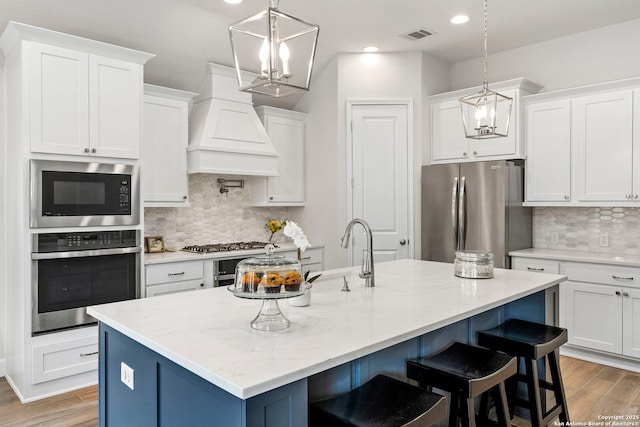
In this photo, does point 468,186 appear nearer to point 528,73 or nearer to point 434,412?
point 528,73

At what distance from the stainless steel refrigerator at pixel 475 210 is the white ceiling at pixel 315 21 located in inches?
49.4

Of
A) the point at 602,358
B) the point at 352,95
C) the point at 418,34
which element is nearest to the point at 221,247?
the point at 352,95

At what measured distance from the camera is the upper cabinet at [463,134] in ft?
14.4

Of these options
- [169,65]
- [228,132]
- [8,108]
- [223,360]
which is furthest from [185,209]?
[223,360]

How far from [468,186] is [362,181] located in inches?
42.2

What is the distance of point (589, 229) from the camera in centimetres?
438

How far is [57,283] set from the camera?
3271mm

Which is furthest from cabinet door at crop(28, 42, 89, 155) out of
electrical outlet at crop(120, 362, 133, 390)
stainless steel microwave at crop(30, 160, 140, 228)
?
electrical outlet at crop(120, 362, 133, 390)

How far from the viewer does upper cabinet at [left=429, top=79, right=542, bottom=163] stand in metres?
4.38

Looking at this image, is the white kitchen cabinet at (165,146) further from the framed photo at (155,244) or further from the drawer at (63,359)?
the drawer at (63,359)

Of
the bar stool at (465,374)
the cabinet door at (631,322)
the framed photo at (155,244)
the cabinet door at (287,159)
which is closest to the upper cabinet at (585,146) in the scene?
the cabinet door at (631,322)

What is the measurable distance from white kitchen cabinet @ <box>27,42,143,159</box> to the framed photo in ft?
3.35

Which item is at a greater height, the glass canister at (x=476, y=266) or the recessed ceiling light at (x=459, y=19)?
the recessed ceiling light at (x=459, y=19)

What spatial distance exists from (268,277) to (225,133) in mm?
3160
